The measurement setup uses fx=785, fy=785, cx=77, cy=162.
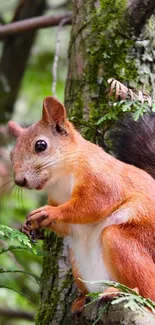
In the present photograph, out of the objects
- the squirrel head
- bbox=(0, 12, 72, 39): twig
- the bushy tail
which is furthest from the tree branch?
bbox=(0, 12, 72, 39): twig

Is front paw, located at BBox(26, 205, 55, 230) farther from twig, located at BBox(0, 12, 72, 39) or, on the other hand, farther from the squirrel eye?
twig, located at BBox(0, 12, 72, 39)

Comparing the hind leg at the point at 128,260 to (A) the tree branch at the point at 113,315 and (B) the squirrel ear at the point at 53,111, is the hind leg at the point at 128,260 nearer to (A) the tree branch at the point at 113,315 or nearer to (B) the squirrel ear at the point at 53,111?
(A) the tree branch at the point at 113,315

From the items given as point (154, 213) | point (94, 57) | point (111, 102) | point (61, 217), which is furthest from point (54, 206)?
point (94, 57)

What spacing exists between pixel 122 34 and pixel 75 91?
32 cm

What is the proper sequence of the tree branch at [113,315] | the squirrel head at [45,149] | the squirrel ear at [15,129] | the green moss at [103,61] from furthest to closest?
1. the green moss at [103,61]
2. the squirrel ear at [15,129]
3. the squirrel head at [45,149]
4. the tree branch at [113,315]

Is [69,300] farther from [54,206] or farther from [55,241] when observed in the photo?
[54,206]

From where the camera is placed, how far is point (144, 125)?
3.13 meters

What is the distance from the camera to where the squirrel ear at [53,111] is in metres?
2.78

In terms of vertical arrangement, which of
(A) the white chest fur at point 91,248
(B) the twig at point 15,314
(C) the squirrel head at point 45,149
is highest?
(C) the squirrel head at point 45,149

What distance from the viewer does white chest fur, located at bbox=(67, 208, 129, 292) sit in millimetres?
2682

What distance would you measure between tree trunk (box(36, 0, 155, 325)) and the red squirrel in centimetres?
27

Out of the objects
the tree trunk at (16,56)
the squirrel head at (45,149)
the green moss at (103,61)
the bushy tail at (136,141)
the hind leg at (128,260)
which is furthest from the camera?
the tree trunk at (16,56)

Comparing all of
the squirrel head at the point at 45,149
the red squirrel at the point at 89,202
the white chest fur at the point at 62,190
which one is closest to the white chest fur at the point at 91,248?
the red squirrel at the point at 89,202

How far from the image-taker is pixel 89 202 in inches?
106
